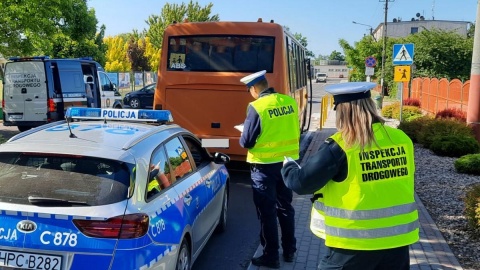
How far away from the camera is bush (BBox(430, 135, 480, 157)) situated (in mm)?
10594

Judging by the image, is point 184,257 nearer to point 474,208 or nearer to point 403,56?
point 474,208

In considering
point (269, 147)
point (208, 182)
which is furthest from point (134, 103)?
point (269, 147)

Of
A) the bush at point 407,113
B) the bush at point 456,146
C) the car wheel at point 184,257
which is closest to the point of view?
the car wheel at point 184,257

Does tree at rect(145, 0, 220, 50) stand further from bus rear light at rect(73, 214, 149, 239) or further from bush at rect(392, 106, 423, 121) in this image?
bus rear light at rect(73, 214, 149, 239)

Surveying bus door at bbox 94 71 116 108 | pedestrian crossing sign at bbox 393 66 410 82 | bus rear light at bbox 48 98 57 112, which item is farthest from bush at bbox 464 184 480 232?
bus door at bbox 94 71 116 108

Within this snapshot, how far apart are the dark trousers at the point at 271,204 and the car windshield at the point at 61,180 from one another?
5.56ft

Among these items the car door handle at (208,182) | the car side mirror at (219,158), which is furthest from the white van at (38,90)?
the car door handle at (208,182)

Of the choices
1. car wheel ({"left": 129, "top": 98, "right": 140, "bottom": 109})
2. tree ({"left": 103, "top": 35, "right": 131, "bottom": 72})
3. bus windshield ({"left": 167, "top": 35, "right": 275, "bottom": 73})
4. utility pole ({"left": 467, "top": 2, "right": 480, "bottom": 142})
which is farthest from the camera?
tree ({"left": 103, "top": 35, "right": 131, "bottom": 72})

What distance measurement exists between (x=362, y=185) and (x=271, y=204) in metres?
2.35

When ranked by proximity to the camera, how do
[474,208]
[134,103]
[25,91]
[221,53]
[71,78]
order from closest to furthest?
[474,208] → [221,53] → [25,91] → [71,78] → [134,103]

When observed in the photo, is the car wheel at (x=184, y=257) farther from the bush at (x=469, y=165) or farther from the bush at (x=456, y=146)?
the bush at (x=456, y=146)

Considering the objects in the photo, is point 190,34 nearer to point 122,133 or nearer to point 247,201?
point 247,201

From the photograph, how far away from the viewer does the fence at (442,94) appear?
17.1 m

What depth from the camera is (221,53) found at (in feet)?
29.6
